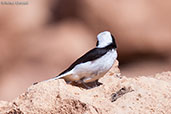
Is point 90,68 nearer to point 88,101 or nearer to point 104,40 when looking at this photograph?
point 104,40

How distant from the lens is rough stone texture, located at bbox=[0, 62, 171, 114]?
16.2 ft

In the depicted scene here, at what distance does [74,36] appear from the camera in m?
16.0

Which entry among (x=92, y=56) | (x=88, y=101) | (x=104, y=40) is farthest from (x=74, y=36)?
(x=88, y=101)

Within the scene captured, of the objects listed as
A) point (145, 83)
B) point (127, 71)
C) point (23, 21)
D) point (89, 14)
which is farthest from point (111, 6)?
point (145, 83)

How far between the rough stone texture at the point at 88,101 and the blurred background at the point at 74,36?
8.28 m

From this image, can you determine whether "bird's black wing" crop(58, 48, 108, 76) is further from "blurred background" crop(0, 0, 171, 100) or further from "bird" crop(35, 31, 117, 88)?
"blurred background" crop(0, 0, 171, 100)

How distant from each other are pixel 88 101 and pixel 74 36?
11.1 metres

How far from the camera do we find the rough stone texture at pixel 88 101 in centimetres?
495

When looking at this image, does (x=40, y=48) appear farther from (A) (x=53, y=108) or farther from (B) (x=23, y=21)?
(A) (x=53, y=108)

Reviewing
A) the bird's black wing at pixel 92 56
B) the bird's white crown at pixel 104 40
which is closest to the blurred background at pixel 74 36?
the bird's white crown at pixel 104 40

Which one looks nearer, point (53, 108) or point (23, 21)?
point (53, 108)

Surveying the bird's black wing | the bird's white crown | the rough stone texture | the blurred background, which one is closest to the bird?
the bird's black wing

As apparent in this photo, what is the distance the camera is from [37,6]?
1731 cm

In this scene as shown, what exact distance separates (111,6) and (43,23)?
101 inches
